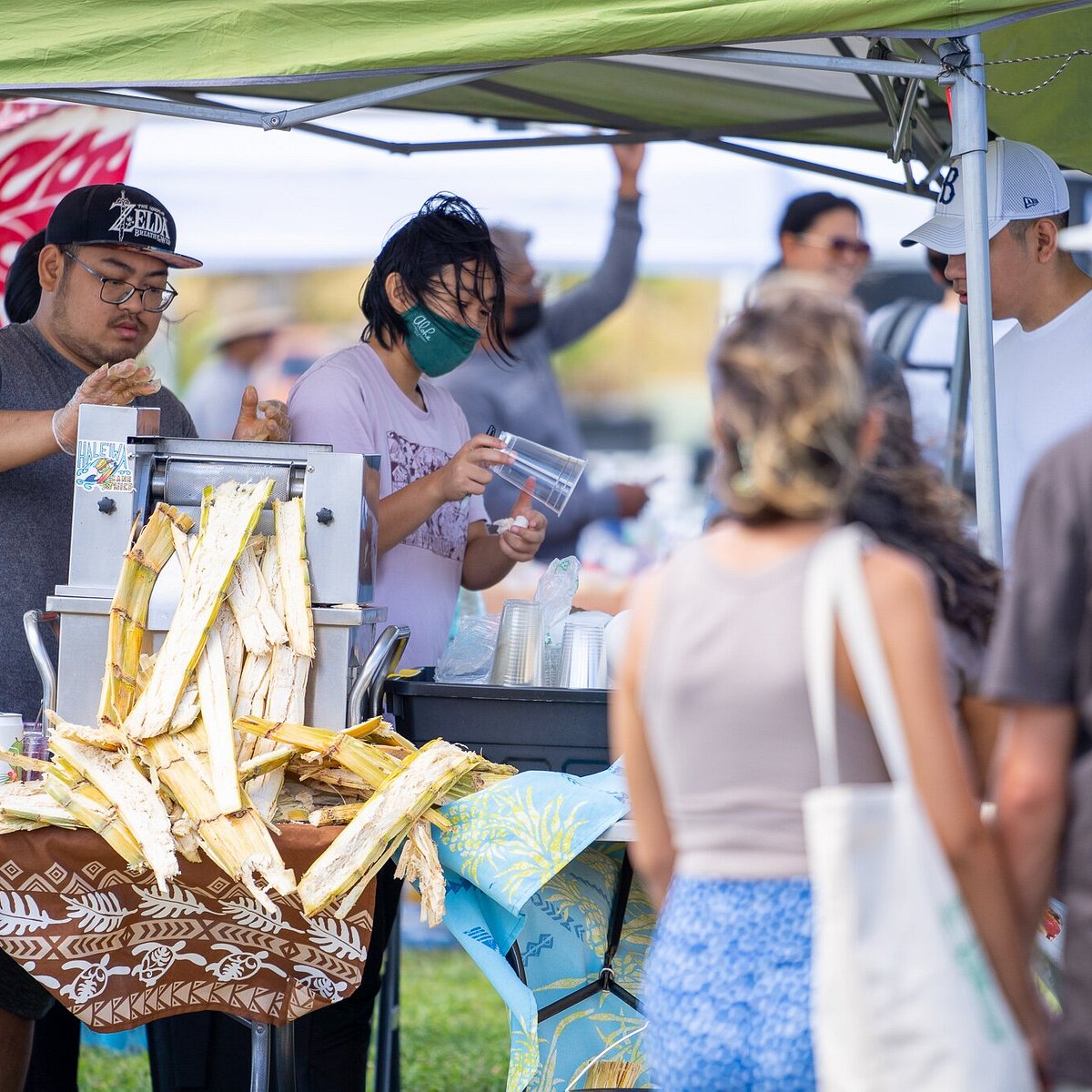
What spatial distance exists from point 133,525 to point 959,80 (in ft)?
5.30

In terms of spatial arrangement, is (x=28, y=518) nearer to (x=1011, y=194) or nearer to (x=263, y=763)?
(x=263, y=763)

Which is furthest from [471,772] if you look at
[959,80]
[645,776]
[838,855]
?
[959,80]

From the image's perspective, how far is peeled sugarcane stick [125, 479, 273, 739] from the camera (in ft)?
7.85

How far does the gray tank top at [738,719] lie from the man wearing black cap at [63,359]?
1670mm

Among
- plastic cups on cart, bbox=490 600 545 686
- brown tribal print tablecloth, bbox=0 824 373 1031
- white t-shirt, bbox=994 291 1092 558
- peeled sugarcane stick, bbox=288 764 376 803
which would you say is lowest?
brown tribal print tablecloth, bbox=0 824 373 1031

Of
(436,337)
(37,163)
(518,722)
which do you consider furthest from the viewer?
(37,163)

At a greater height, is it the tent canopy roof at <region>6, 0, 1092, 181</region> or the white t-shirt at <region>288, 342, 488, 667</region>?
the tent canopy roof at <region>6, 0, 1092, 181</region>

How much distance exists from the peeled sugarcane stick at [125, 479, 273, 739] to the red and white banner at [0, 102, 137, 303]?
7.03 ft

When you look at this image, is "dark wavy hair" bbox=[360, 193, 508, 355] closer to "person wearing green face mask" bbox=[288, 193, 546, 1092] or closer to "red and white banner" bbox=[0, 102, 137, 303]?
"person wearing green face mask" bbox=[288, 193, 546, 1092]

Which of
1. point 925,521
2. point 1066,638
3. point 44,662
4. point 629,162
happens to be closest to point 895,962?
point 1066,638

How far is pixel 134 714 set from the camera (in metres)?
2.40

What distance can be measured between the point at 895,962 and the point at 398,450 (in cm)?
202

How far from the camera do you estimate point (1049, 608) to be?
141 cm

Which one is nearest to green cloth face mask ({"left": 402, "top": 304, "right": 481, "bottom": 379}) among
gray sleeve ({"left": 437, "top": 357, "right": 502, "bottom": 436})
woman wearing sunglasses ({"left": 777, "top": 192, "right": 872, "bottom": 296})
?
gray sleeve ({"left": 437, "top": 357, "right": 502, "bottom": 436})
